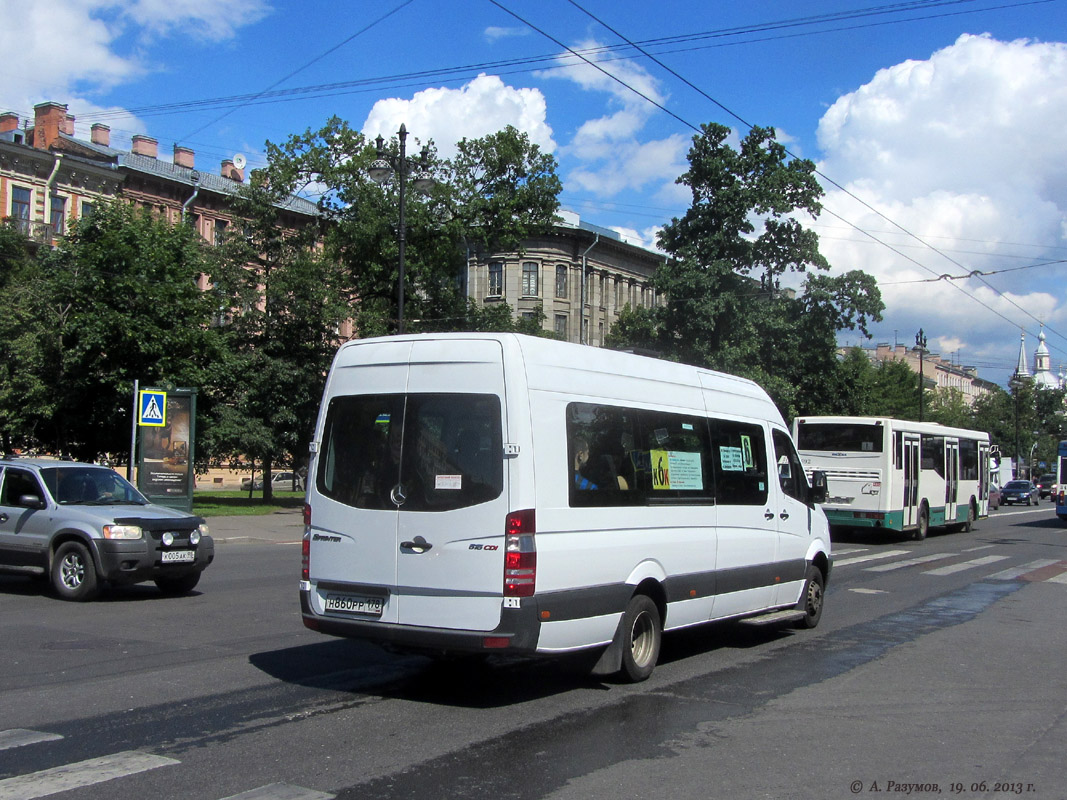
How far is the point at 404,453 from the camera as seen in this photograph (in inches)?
281

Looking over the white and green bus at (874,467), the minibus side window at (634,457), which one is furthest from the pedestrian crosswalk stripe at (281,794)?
the white and green bus at (874,467)

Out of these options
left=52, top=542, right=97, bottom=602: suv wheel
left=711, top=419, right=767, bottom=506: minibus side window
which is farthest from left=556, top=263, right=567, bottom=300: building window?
left=711, top=419, right=767, bottom=506: minibus side window

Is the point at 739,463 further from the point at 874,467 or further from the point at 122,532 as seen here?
the point at 874,467

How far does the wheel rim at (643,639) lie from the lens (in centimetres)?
789

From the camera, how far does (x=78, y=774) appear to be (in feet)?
17.2

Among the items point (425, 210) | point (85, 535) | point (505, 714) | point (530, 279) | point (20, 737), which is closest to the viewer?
point (20, 737)

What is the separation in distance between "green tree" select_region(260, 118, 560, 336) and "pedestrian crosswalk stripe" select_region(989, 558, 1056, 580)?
2217cm

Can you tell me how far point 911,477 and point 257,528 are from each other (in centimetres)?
1627

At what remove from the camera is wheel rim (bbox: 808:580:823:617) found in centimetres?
1127

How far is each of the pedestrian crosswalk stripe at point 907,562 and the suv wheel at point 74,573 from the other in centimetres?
1295

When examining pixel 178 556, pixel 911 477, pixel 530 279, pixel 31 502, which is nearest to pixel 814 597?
pixel 178 556

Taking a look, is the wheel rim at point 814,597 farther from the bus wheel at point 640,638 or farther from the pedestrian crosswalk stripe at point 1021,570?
the pedestrian crosswalk stripe at point 1021,570

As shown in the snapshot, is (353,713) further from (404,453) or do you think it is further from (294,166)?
(294,166)

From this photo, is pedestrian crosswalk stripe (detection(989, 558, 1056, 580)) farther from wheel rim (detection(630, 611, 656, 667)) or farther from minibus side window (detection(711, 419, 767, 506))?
wheel rim (detection(630, 611, 656, 667))
